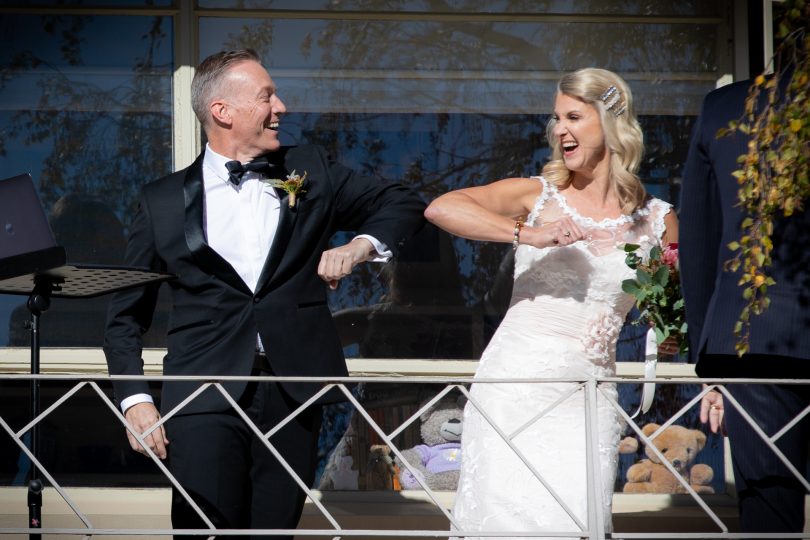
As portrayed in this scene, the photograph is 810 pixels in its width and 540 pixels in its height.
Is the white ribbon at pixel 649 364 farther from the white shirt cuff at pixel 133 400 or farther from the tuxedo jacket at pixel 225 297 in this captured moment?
the white shirt cuff at pixel 133 400

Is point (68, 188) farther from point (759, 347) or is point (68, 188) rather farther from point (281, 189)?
point (759, 347)

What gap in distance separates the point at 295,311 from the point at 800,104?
1.63 meters

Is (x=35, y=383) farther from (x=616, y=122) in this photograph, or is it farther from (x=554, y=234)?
(x=616, y=122)

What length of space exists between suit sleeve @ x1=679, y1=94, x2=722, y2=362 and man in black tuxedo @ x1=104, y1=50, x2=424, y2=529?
0.93m

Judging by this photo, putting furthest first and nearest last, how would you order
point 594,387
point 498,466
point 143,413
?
1. point 498,466
2. point 143,413
3. point 594,387

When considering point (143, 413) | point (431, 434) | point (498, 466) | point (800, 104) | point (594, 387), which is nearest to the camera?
point (800, 104)

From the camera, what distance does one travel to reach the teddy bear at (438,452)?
559 centimetres

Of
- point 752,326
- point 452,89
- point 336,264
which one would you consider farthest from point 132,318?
point 452,89

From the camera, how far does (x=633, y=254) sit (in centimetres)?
395

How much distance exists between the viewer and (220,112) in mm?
3949

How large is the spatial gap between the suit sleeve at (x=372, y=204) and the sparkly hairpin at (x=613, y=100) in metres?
0.71

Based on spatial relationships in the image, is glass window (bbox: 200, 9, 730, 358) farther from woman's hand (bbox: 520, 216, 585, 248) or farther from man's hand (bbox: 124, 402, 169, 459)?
man's hand (bbox: 124, 402, 169, 459)

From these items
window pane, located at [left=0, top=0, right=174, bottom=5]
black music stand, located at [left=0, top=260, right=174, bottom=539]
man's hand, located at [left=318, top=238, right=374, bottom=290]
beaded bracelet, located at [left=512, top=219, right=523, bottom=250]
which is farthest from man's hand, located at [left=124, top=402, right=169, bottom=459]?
window pane, located at [left=0, top=0, right=174, bottom=5]

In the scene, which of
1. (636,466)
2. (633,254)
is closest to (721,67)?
(636,466)
